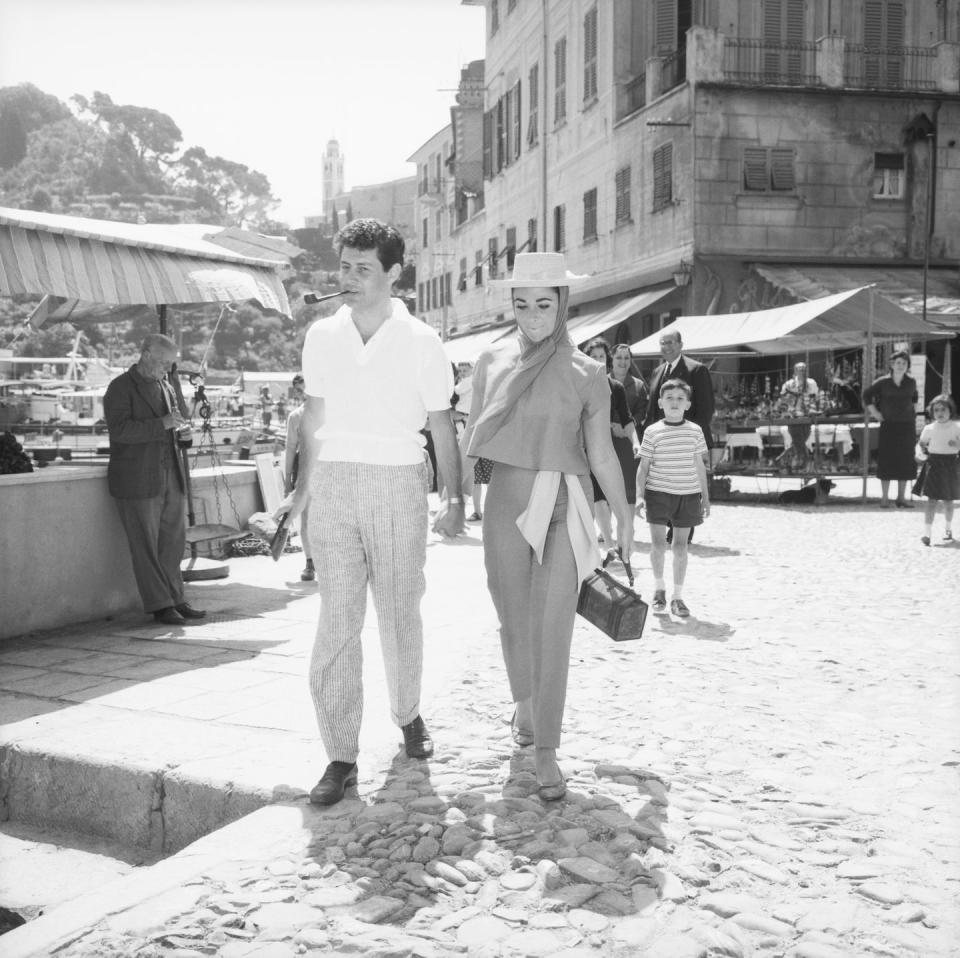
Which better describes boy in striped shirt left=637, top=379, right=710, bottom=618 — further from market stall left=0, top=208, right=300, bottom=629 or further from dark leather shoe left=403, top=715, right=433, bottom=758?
dark leather shoe left=403, top=715, right=433, bottom=758

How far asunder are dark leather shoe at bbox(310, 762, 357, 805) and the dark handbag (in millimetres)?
1011

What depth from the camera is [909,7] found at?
23.8m

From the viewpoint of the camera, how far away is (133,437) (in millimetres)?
7273

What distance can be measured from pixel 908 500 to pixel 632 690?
430 inches

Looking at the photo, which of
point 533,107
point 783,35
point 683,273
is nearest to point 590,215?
point 683,273

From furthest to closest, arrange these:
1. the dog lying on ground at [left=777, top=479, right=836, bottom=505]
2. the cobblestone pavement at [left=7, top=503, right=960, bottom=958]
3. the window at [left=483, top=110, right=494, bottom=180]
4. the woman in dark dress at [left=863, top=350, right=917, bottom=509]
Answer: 1. the window at [left=483, top=110, right=494, bottom=180]
2. the dog lying on ground at [left=777, top=479, right=836, bottom=505]
3. the woman in dark dress at [left=863, top=350, right=917, bottom=509]
4. the cobblestone pavement at [left=7, top=503, right=960, bottom=958]

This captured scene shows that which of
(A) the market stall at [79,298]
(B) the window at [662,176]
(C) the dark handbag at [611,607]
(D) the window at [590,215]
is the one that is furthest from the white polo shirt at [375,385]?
(D) the window at [590,215]

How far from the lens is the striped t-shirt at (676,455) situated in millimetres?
7609

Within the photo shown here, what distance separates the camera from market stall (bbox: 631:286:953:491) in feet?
50.3

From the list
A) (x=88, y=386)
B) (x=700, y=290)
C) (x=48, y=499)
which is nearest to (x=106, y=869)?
(x=48, y=499)

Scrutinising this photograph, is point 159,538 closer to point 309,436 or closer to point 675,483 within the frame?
point 675,483

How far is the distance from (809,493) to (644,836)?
42.0ft

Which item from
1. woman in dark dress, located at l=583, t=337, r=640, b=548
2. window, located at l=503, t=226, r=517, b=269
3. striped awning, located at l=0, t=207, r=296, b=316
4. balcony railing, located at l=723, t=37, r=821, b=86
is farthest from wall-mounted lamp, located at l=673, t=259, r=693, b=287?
striped awning, located at l=0, t=207, r=296, b=316

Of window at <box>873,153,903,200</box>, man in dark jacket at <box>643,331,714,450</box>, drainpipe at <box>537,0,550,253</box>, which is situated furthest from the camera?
drainpipe at <box>537,0,550,253</box>
